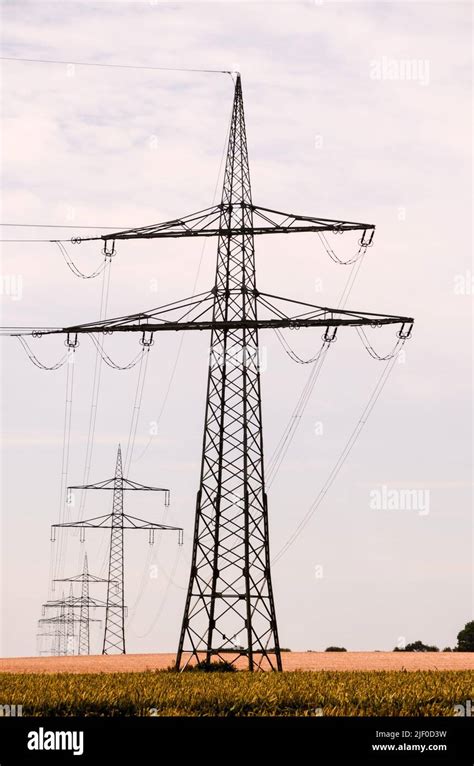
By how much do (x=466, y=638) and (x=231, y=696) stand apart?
286 ft

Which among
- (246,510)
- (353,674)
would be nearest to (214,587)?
(246,510)

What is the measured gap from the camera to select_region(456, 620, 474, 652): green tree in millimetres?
113250

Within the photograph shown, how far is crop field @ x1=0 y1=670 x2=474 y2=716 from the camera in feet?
103

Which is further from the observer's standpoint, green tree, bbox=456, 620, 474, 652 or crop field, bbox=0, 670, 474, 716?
green tree, bbox=456, 620, 474, 652

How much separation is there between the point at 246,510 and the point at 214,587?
313 centimetres

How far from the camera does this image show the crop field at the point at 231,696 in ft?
103

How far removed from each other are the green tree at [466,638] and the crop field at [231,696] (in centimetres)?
7747

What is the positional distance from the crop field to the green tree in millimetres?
77470

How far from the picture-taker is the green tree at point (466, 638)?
372 feet

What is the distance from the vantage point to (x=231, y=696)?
3266 cm

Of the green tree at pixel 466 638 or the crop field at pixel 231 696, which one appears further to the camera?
the green tree at pixel 466 638
